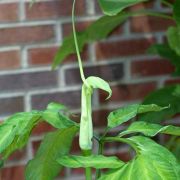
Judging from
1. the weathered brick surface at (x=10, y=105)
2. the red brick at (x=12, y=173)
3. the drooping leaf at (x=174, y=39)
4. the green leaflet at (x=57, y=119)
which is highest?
the drooping leaf at (x=174, y=39)

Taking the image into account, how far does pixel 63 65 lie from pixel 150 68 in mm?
298

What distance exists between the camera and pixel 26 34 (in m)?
1.48

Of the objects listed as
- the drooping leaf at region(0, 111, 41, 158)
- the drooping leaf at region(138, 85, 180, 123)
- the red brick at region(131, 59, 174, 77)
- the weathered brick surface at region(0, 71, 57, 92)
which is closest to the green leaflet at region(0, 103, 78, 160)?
the drooping leaf at region(0, 111, 41, 158)

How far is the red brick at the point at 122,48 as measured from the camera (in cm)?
155

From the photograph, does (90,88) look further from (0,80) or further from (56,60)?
(0,80)

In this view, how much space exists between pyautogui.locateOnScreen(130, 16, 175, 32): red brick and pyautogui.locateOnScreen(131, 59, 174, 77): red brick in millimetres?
108

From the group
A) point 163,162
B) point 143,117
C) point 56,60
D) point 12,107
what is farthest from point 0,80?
point 163,162

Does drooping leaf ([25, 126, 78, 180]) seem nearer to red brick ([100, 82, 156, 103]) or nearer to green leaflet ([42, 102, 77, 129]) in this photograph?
green leaflet ([42, 102, 77, 129])

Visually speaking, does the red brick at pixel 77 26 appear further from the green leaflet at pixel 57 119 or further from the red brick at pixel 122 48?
the green leaflet at pixel 57 119

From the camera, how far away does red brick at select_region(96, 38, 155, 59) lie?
1555 mm

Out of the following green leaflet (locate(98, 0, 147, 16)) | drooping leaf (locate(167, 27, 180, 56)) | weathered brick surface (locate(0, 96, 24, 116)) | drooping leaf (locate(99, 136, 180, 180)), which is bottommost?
weathered brick surface (locate(0, 96, 24, 116))

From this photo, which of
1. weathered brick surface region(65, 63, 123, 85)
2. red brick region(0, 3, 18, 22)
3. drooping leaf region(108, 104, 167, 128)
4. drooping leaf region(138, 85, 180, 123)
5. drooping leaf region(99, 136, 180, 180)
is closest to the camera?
drooping leaf region(99, 136, 180, 180)

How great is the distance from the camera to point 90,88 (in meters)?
0.74

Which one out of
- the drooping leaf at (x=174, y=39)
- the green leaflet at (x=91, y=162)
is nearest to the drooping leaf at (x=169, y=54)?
the drooping leaf at (x=174, y=39)
